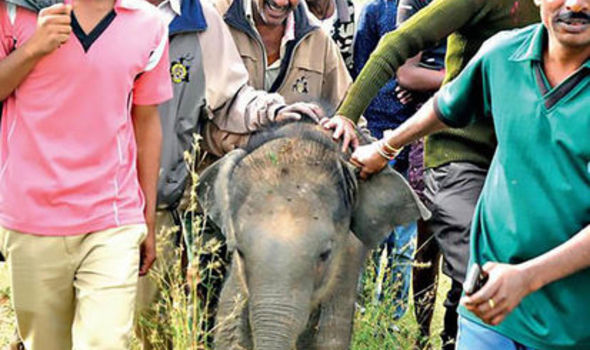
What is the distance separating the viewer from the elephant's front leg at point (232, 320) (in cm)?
538

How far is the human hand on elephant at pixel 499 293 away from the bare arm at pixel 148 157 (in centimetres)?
202

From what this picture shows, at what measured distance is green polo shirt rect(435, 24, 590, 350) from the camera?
142 inches

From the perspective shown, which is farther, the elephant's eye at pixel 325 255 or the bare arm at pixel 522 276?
the elephant's eye at pixel 325 255

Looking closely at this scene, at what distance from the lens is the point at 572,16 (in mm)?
3617

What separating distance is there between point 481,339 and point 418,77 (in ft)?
11.5

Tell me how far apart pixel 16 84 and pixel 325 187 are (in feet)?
5.87

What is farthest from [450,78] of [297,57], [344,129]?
[297,57]

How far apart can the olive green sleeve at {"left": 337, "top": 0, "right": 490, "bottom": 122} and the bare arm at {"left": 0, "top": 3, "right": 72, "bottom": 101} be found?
171cm

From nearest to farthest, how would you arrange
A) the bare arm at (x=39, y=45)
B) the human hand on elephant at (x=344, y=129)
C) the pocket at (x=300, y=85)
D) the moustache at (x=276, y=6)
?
the bare arm at (x=39, y=45) → the human hand on elephant at (x=344, y=129) → the moustache at (x=276, y=6) → the pocket at (x=300, y=85)

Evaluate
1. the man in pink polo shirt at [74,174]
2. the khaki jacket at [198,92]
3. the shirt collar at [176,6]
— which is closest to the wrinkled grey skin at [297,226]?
the khaki jacket at [198,92]

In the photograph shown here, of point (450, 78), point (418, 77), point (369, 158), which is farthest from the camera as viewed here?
point (418, 77)

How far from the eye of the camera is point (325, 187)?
548cm

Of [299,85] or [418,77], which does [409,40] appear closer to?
[299,85]

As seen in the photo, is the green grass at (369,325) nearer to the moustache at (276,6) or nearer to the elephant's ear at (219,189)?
the elephant's ear at (219,189)
